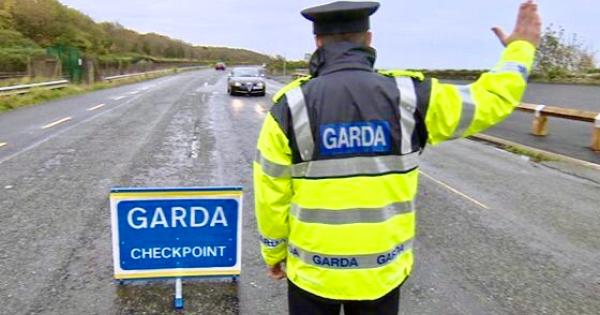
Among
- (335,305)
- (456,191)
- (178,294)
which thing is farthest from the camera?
(456,191)

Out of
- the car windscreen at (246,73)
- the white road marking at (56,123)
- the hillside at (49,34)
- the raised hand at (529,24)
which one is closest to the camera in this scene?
the raised hand at (529,24)

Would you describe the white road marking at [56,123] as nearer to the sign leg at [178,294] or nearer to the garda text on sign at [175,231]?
the garda text on sign at [175,231]

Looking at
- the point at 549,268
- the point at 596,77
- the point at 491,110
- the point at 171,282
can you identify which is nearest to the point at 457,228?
the point at 549,268

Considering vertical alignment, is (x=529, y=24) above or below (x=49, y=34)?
below

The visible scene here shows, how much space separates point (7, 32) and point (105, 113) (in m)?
33.2

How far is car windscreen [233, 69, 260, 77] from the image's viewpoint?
28538 mm

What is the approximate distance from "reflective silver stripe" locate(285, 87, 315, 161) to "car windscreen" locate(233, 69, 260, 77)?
1051 inches

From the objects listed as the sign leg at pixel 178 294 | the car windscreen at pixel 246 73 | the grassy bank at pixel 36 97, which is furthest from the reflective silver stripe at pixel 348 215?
the car windscreen at pixel 246 73

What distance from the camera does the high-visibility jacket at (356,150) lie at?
215 cm

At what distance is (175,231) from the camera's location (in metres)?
4.41

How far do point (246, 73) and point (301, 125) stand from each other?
27.2 meters

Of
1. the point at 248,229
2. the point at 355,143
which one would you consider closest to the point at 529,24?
the point at 355,143

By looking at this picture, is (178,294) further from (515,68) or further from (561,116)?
(561,116)

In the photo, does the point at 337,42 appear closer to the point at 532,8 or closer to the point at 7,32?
the point at 532,8
